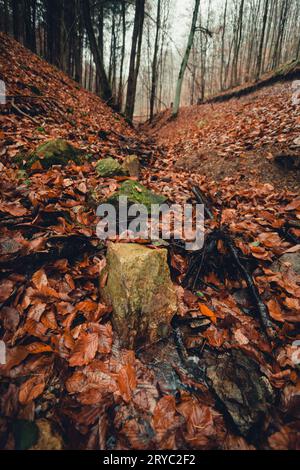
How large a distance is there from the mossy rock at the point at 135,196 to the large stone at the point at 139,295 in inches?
32.7

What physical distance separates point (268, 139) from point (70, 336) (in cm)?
413

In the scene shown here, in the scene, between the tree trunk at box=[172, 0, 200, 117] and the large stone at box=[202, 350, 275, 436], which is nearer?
the large stone at box=[202, 350, 275, 436]

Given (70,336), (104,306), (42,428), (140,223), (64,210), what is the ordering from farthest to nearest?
(140,223) < (64,210) < (104,306) < (70,336) < (42,428)

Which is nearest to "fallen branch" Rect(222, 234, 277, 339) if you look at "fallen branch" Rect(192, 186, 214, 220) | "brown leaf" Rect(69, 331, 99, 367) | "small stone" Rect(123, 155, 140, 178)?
"fallen branch" Rect(192, 186, 214, 220)

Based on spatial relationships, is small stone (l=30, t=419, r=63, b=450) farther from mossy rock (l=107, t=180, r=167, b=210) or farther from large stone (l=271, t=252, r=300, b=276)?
large stone (l=271, t=252, r=300, b=276)

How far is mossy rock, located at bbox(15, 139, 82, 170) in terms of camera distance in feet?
8.62

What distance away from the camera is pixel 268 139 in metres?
3.87

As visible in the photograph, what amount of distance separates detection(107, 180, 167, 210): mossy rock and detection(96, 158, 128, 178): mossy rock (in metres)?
0.42

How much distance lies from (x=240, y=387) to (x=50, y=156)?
2800 millimetres

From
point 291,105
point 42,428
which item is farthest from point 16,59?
point 42,428

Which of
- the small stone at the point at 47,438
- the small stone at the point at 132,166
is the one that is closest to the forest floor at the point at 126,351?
the small stone at the point at 47,438

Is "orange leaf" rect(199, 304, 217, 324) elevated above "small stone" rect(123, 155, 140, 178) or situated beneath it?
situated beneath

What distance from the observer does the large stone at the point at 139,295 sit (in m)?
1.40
